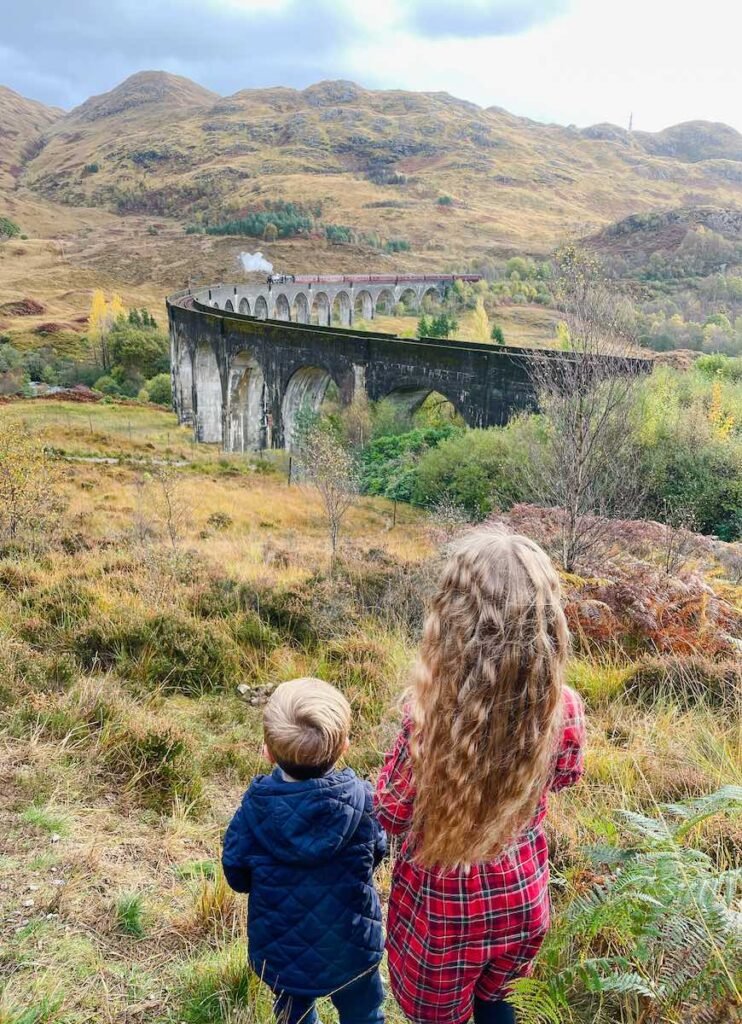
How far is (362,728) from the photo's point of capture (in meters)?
4.01

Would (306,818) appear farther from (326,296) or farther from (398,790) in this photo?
(326,296)

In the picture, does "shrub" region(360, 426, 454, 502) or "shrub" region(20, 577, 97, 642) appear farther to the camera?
"shrub" region(360, 426, 454, 502)

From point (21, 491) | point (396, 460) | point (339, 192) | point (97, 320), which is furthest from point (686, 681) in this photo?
point (339, 192)

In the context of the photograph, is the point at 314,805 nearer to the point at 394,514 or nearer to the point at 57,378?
the point at 394,514

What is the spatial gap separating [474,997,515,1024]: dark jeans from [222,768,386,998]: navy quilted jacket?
33cm

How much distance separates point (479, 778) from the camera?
1.56 m

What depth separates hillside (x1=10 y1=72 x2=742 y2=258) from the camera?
346 feet

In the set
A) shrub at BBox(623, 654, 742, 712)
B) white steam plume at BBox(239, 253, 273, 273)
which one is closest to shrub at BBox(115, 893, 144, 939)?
shrub at BBox(623, 654, 742, 712)

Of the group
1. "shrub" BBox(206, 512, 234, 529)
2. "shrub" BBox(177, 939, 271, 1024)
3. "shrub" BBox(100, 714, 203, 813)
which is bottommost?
"shrub" BBox(206, 512, 234, 529)

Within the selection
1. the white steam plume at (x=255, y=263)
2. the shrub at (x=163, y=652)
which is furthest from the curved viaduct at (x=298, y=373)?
the white steam plume at (x=255, y=263)

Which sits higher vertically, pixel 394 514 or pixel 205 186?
pixel 205 186

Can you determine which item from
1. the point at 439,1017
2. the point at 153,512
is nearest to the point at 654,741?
the point at 439,1017

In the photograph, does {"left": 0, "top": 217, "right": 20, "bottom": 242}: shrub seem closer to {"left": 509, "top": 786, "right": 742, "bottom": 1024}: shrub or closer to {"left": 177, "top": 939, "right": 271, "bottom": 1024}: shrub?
{"left": 177, "top": 939, "right": 271, "bottom": 1024}: shrub

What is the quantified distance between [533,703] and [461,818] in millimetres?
314
